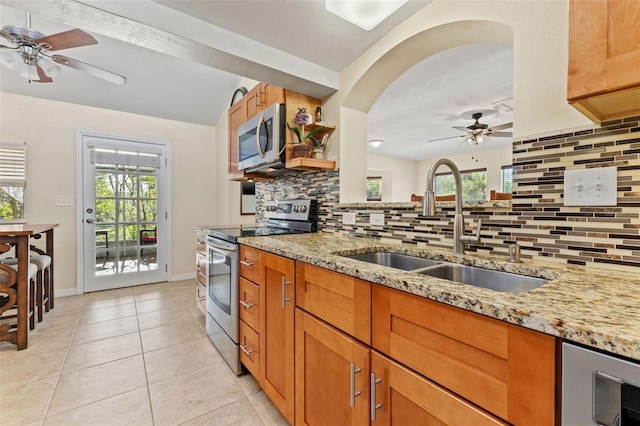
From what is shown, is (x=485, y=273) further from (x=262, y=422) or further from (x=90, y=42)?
(x=90, y=42)

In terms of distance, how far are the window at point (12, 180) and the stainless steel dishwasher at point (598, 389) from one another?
458 cm

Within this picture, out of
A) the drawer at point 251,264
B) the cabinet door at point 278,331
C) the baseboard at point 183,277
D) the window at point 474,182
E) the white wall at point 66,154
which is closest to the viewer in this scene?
the cabinet door at point 278,331

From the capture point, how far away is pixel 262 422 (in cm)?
145

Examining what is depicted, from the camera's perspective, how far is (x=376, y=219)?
1774mm

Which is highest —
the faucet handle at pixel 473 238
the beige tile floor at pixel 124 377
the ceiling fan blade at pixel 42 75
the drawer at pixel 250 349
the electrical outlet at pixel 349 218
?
the ceiling fan blade at pixel 42 75

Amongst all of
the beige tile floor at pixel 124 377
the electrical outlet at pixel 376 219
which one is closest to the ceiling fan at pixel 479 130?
the electrical outlet at pixel 376 219

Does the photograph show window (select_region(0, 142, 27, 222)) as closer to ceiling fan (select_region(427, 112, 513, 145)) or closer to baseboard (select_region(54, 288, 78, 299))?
baseboard (select_region(54, 288, 78, 299))

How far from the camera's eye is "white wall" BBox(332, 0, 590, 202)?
1.02m

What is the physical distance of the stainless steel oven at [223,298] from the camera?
1824 millimetres

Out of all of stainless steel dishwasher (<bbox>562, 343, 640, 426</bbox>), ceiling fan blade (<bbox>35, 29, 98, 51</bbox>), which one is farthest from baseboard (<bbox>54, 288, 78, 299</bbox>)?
stainless steel dishwasher (<bbox>562, 343, 640, 426</bbox>)

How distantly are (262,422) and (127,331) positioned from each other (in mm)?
1725

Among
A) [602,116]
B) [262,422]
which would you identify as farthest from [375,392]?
[602,116]

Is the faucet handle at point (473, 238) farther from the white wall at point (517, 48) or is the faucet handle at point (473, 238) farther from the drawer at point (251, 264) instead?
the drawer at point (251, 264)

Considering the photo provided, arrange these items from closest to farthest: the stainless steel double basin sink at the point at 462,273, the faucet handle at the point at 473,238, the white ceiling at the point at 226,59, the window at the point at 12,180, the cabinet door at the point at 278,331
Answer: the stainless steel double basin sink at the point at 462,273 < the faucet handle at the point at 473,238 < the cabinet door at the point at 278,331 < the white ceiling at the point at 226,59 < the window at the point at 12,180
